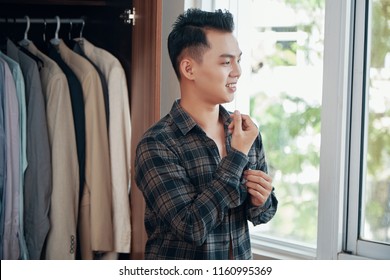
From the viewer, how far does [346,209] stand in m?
2.18

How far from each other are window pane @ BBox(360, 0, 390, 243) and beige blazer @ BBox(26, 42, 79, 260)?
899mm

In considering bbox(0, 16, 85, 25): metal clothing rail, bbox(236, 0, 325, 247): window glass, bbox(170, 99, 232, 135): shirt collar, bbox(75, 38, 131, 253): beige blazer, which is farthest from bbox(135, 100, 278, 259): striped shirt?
bbox(0, 16, 85, 25): metal clothing rail

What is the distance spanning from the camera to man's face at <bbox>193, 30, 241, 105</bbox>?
173 centimetres

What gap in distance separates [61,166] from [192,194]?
0.70m

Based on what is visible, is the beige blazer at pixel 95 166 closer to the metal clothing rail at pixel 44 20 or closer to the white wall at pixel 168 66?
the metal clothing rail at pixel 44 20

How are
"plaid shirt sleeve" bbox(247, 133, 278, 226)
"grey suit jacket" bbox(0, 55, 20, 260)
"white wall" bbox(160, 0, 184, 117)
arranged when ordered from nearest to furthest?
"plaid shirt sleeve" bbox(247, 133, 278, 226) → "grey suit jacket" bbox(0, 55, 20, 260) → "white wall" bbox(160, 0, 184, 117)

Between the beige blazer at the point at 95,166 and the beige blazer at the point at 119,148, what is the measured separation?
22 millimetres

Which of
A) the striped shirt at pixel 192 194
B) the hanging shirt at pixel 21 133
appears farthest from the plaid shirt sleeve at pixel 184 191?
Result: the hanging shirt at pixel 21 133

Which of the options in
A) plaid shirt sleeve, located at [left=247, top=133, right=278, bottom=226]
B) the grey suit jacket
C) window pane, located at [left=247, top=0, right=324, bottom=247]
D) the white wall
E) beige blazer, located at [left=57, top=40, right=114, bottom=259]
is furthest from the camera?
the white wall

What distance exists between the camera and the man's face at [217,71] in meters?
1.73

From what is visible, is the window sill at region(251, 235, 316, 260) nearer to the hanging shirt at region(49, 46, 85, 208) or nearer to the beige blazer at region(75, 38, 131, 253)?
the beige blazer at region(75, 38, 131, 253)
